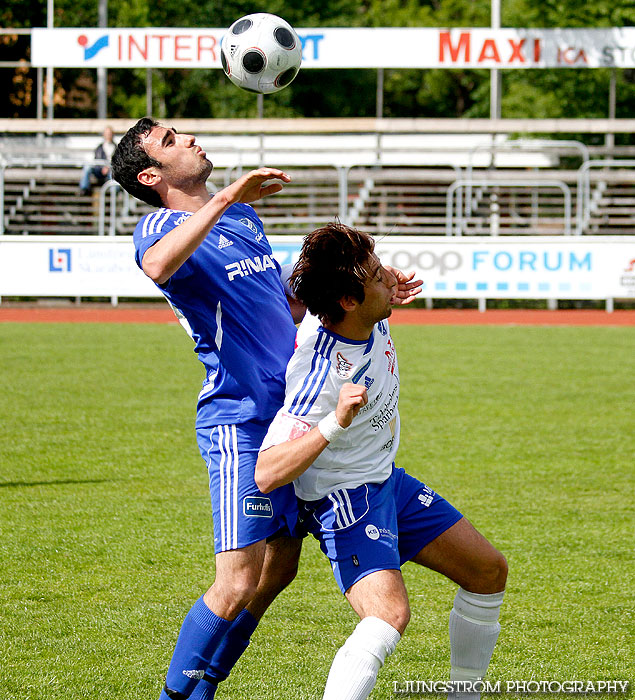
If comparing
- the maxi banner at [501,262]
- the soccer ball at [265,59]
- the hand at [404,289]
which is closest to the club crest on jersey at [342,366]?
the hand at [404,289]

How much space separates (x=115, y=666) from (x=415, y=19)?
45.6m

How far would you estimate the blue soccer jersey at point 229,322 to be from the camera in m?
3.50

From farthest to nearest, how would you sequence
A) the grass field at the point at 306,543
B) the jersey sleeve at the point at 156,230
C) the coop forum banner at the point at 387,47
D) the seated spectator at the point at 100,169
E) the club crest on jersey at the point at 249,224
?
the coop forum banner at the point at 387,47 → the seated spectator at the point at 100,169 → the grass field at the point at 306,543 → the club crest on jersey at the point at 249,224 → the jersey sleeve at the point at 156,230

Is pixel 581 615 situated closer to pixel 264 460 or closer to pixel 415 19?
pixel 264 460

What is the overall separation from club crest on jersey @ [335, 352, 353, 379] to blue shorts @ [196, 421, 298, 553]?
408 millimetres

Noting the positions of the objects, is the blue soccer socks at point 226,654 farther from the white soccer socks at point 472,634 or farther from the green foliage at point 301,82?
the green foliage at point 301,82

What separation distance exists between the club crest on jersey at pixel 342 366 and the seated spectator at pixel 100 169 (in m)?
19.4

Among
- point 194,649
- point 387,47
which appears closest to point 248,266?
point 194,649

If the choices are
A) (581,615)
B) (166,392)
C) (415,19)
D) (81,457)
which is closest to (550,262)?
(166,392)

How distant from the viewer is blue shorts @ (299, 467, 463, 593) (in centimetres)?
322

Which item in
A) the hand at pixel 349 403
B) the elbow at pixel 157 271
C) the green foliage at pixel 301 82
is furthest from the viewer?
the green foliage at pixel 301 82

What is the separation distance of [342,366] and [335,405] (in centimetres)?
13

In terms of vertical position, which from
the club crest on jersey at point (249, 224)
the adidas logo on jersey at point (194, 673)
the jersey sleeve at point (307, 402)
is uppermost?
the club crest on jersey at point (249, 224)

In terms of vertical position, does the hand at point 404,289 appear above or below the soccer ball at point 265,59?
below
